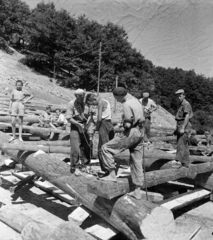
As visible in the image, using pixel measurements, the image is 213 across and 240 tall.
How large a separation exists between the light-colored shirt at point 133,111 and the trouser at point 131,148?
0.53ft

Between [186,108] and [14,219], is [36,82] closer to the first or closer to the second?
[186,108]

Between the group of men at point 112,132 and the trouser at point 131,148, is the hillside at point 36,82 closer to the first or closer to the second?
the group of men at point 112,132

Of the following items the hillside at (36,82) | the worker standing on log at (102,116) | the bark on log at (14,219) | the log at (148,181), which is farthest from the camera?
the hillside at (36,82)

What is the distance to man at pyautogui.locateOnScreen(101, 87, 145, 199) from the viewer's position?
5672 mm

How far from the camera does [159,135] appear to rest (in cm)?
1470

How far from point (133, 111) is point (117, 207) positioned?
5.59 feet

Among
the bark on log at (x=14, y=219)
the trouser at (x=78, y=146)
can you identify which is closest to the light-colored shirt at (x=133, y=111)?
the trouser at (x=78, y=146)

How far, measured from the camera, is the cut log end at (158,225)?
5.25 meters

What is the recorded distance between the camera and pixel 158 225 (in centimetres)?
530

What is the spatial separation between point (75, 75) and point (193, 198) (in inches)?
1477

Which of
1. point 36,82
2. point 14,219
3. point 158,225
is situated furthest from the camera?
point 36,82

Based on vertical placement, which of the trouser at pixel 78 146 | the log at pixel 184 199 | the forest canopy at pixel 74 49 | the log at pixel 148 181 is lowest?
the log at pixel 184 199

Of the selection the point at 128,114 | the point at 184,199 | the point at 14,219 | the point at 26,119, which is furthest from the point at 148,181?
the point at 26,119

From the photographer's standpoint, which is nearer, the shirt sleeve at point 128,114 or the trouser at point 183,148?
the shirt sleeve at point 128,114
